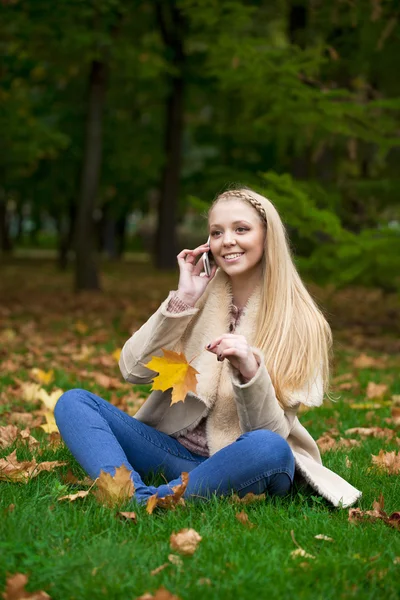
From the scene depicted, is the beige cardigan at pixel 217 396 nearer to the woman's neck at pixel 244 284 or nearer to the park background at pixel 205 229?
the woman's neck at pixel 244 284

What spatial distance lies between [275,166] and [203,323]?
47.5 feet

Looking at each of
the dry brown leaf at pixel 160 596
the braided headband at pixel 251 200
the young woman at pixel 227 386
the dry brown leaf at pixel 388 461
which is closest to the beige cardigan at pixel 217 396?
the young woman at pixel 227 386

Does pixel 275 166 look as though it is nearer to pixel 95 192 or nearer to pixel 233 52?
pixel 95 192

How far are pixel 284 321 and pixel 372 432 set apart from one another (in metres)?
1.62

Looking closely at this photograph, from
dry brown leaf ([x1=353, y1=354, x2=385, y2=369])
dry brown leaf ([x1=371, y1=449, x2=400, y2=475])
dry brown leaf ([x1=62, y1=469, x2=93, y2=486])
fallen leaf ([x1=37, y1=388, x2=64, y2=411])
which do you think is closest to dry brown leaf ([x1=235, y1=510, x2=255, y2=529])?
dry brown leaf ([x1=62, y1=469, x2=93, y2=486])

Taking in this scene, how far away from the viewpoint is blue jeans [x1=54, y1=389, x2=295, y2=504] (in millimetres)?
3145

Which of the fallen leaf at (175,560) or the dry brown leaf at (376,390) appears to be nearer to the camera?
the fallen leaf at (175,560)

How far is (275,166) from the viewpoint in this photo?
1764 centimetres

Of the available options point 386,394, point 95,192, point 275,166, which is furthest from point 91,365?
point 275,166

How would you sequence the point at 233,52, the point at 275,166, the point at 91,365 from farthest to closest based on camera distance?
the point at 275,166 → the point at 233,52 → the point at 91,365

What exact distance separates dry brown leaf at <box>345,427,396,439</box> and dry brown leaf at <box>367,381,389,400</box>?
1153 mm

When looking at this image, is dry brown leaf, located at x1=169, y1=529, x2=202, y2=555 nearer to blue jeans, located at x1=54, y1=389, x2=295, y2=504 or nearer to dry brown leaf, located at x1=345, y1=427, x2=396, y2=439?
blue jeans, located at x1=54, y1=389, x2=295, y2=504

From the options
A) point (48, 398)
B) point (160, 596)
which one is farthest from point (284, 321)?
point (48, 398)

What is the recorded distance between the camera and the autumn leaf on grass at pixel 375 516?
10.1 feet
